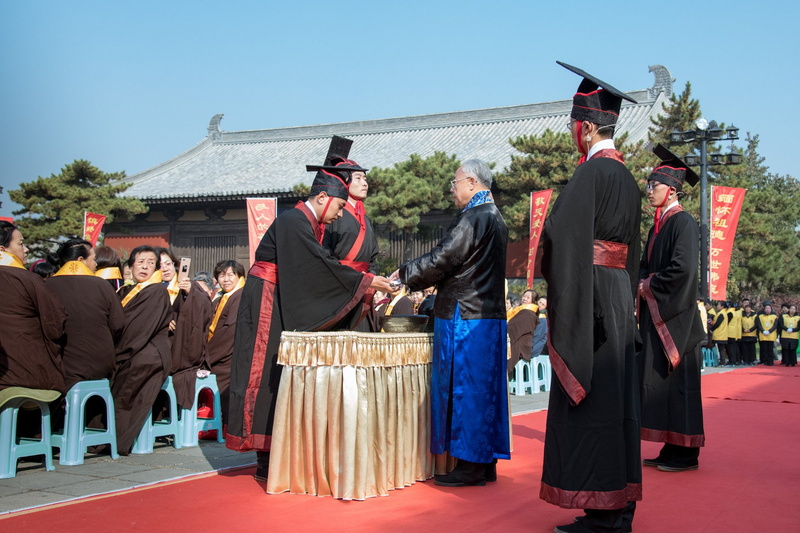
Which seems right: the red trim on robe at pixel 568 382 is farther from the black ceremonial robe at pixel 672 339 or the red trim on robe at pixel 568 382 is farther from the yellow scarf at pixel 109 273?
the yellow scarf at pixel 109 273

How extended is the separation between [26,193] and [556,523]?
643 inches

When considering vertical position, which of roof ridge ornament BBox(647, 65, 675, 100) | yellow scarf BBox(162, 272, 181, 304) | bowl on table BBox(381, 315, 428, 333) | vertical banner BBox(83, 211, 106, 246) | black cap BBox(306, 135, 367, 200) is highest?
roof ridge ornament BBox(647, 65, 675, 100)

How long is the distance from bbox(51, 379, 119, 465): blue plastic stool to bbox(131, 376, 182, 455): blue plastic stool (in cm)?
27

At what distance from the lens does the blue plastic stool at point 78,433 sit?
16.2 feet

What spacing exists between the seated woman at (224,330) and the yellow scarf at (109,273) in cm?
93

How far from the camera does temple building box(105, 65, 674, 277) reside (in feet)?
72.0

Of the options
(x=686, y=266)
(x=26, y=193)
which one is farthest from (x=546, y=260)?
(x=26, y=193)

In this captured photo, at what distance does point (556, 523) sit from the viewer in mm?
3492

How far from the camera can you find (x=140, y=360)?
18.2 feet

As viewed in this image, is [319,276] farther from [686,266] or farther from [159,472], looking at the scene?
[686,266]

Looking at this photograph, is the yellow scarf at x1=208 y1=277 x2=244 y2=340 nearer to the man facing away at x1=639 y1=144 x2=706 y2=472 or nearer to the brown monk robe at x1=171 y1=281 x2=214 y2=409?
the brown monk robe at x1=171 y1=281 x2=214 y2=409

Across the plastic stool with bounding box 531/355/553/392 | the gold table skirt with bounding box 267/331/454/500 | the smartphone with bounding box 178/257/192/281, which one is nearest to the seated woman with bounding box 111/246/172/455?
the smartphone with bounding box 178/257/192/281

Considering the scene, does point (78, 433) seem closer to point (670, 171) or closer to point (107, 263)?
point (107, 263)

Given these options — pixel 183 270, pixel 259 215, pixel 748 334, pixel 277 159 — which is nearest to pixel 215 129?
pixel 277 159
